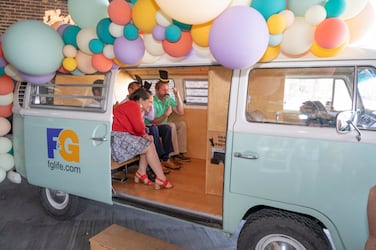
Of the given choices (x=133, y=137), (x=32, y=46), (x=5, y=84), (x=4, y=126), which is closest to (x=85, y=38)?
(x=32, y=46)

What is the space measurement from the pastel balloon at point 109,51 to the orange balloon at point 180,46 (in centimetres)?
56

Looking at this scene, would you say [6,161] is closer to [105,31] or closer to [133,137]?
[133,137]

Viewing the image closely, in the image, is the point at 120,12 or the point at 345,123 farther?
the point at 120,12

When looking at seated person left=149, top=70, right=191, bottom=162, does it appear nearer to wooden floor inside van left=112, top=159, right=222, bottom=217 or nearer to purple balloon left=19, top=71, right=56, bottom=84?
wooden floor inside van left=112, top=159, right=222, bottom=217

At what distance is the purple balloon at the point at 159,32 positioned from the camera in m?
2.13

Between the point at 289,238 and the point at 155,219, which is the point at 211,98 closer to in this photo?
the point at 289,238

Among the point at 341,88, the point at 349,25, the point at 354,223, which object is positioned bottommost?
the point at 354,223

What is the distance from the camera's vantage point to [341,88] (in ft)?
6.26

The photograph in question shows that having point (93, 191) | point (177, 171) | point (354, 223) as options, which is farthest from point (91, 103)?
point (354, 223)

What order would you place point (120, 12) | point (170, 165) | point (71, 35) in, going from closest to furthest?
point (120, 12) → point (71, 35) → point (170, 165)

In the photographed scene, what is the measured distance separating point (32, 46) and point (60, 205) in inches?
78.2

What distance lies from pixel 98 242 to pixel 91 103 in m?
1.41

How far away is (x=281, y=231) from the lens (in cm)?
208

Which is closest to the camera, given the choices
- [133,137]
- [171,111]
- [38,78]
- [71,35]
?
[71,35]
